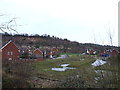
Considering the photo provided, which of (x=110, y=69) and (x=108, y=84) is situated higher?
(x=110, y=69)

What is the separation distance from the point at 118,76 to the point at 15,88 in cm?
375

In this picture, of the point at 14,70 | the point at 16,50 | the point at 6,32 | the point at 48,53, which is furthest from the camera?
the point at 48,53

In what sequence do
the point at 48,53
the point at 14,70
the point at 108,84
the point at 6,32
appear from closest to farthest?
the point at 6,32 → the point at 108,84 → the point at 14,70 → the point at 48,53

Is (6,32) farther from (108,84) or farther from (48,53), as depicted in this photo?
(48,53)

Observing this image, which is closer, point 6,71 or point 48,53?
point 6,71

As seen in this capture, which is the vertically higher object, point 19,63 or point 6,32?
point 6,32

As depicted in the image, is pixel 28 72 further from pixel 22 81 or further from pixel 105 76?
pixel 105 76

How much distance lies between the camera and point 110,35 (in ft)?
22.3

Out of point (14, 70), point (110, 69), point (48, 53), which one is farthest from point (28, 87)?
point (48, 53)

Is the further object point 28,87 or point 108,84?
point 28,87

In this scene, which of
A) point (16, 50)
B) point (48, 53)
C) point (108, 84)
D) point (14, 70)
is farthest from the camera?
point (48, 53)

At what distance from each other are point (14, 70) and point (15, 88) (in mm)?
730

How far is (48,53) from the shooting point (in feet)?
168

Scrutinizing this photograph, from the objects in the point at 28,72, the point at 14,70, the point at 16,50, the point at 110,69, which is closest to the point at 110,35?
the point at 110,69
